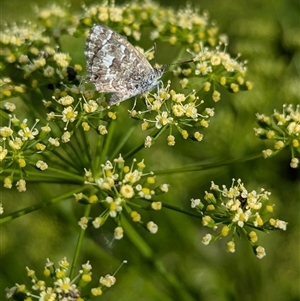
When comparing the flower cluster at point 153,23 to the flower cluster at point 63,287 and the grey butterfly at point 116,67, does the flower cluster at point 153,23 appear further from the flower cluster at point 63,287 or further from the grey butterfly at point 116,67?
the flower cluster at point 63,287

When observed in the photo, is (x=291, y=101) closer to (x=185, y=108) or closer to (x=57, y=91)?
(x=185, y=108)

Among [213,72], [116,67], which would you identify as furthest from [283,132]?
[116,67]

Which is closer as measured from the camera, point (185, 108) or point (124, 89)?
point (185, 108)

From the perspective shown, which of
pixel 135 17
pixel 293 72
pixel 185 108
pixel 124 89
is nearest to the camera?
pixel 185 108

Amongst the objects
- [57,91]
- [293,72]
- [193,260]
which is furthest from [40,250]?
[293,72]

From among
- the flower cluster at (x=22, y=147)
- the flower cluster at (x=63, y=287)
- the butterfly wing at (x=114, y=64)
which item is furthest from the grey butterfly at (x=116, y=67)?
the flower cluster at (x=63, y=287)
